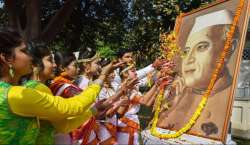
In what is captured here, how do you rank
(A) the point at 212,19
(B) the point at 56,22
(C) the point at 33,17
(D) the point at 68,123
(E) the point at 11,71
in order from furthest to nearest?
(B) the point at 56,22
(C) the point at 33,17
(A) the point at 212,19
(D) the point at 68,123
(E) the point at 11,71

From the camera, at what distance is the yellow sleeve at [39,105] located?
98.7 inches

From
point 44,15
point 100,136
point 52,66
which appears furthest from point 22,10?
point 52,66

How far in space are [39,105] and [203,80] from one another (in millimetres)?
2710

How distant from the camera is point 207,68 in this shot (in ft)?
16.2

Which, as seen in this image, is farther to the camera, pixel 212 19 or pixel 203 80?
pixel 212 19

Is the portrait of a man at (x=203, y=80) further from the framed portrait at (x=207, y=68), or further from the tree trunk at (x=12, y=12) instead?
the tree trunk at (x=12, y=12)

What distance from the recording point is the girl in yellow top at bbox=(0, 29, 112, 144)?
8.29 feet

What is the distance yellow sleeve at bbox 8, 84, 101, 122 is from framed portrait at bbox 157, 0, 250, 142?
201 cm

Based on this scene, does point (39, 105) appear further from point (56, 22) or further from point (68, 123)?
point (56, 22)

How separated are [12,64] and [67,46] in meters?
22.0

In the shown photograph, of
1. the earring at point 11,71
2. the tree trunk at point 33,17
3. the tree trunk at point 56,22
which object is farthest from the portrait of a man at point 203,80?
the tree trunk at point 56,22

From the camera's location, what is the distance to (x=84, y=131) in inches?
186

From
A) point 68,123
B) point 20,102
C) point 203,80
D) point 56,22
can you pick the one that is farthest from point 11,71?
point 56,22

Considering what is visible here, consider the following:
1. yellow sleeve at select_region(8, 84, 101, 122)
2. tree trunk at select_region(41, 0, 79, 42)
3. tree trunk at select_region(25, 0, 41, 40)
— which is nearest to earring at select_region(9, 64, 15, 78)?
yellow sleeve at select_region(8, 84, 101, 122)
